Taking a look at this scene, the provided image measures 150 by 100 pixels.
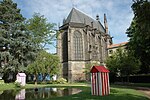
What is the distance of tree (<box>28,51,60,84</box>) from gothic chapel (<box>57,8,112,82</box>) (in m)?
10.9

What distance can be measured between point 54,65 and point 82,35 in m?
17.8

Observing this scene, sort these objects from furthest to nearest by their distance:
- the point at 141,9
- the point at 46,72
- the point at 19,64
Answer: the point at 46,72, the point at 19,64, the point at 141,9

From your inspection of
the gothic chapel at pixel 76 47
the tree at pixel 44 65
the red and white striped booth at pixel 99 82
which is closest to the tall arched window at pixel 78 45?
the gothic chapel at pixel 76 47

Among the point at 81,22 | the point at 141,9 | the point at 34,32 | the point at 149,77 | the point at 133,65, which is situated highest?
the point at 81,22

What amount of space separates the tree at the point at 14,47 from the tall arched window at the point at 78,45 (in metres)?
19.9

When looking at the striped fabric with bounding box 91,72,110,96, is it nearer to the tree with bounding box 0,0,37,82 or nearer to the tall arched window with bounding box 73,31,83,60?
the tree with bounding box 0,0,37,82

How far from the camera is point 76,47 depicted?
179 feet

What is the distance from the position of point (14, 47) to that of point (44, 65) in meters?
8.35

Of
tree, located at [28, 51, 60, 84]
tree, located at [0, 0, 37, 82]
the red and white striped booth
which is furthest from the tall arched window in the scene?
the red and white striped booth

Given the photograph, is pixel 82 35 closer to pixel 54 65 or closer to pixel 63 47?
pixel 63 47

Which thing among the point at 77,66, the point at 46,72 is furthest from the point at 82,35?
the point at 46,72

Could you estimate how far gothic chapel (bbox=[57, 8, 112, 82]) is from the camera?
174 feet

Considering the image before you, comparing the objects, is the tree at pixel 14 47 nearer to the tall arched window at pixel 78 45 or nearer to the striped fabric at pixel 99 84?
the tall arched window at pixel 78 45

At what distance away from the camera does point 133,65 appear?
29906 millimetres
